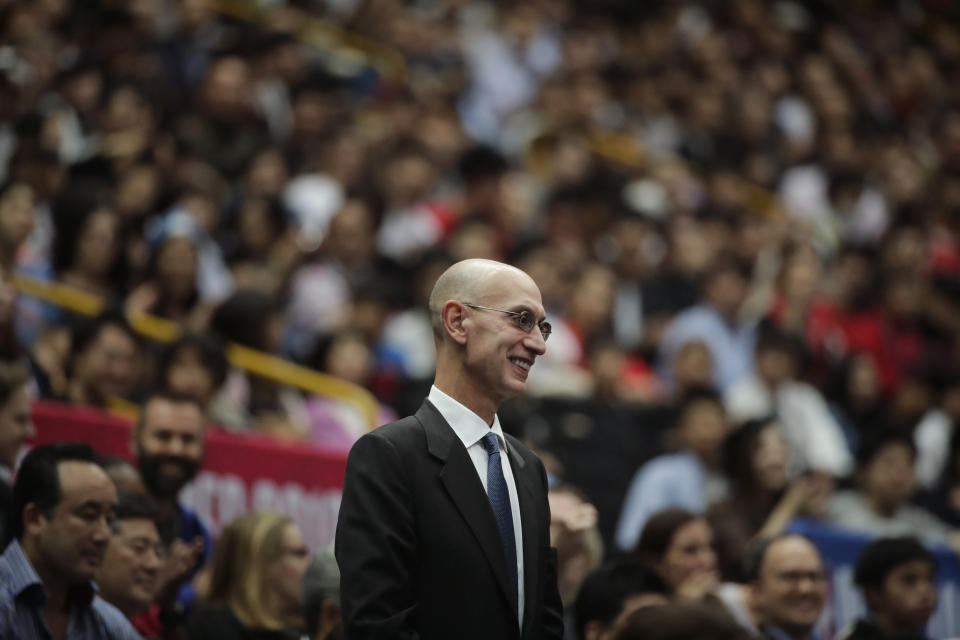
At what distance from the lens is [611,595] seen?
4.78 metres

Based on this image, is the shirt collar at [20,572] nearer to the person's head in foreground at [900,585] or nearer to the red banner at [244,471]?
the red banner at [244,471]

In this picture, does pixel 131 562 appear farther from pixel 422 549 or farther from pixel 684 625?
pixel 684 625

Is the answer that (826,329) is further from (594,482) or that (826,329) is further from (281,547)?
(281,547)

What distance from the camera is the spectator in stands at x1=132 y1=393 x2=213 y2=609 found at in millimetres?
4969

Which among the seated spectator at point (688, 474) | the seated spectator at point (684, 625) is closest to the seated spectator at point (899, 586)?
the seated spectator at point (688, 474)

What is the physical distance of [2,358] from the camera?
205 inches

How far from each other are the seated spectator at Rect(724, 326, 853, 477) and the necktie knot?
5867mm

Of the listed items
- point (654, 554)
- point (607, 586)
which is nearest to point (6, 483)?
point (607, 586)

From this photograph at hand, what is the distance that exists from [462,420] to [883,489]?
5028 mm

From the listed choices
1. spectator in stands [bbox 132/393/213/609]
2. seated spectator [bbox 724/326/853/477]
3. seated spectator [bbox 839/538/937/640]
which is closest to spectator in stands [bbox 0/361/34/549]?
spectator in stands [bbox 132/393/213/609]

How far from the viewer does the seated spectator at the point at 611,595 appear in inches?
187

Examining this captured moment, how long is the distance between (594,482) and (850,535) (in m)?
2.00

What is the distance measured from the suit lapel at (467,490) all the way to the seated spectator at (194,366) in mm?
2871

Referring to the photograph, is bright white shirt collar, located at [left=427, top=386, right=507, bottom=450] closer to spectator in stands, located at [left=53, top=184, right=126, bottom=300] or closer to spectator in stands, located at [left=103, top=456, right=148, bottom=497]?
spectator in stands, located at [left=103, top=456, right=148, bottom=497]
